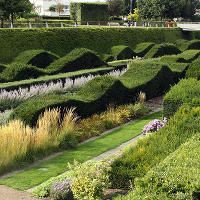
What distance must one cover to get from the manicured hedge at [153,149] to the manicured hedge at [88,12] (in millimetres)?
41743

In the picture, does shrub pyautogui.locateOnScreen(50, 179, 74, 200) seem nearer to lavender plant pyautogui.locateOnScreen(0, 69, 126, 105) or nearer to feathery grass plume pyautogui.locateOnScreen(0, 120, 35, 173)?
feathery grass plume pyautogui.locateOnScreen(0, 120, 35, 173)

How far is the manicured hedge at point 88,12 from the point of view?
4844 cm

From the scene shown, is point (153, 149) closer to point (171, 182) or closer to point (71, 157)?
point (171, 182)

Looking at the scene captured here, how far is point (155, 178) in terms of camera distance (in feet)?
15.7

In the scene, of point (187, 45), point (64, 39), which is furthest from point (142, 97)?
point (187, 45)

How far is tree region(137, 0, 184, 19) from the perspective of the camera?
221 ft

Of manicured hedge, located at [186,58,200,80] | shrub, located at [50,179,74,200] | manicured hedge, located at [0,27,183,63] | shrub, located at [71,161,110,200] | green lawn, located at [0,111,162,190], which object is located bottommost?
green lawn, located at [0,111,162,190]

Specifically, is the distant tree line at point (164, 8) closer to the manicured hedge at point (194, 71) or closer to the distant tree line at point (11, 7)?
the distant tree line at point (11, 7)

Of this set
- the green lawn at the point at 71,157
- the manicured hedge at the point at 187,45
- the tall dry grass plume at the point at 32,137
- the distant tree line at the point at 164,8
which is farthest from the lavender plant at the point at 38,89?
the distant tree line at the point at 164,8

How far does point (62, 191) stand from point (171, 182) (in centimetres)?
208

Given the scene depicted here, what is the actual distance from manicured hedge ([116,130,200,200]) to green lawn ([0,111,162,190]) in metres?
2.74

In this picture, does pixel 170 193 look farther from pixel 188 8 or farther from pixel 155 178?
pixel 188 8

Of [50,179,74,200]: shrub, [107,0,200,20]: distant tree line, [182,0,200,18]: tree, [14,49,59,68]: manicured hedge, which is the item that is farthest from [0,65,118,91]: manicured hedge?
[182,0,200,18]: tree

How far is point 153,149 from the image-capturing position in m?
6.86
